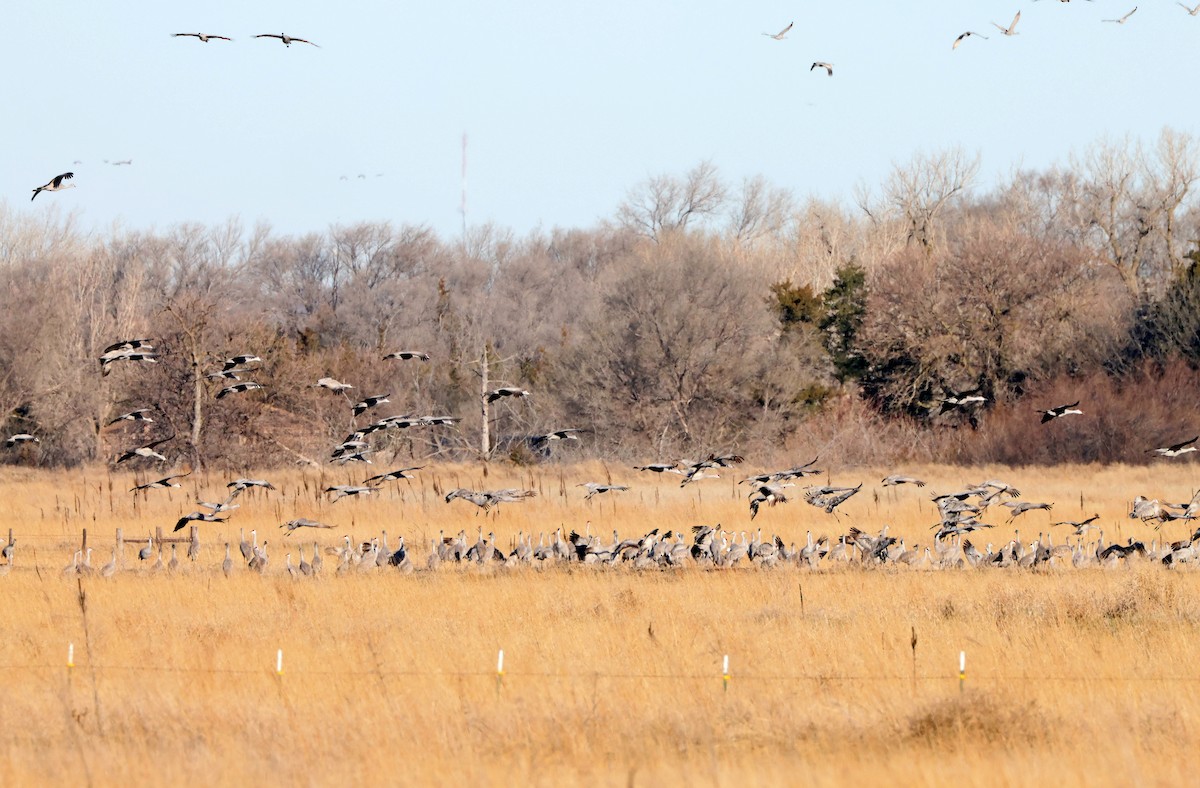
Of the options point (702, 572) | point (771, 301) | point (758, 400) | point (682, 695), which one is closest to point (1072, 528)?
point (702, 572)

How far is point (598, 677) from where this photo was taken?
39.3ft

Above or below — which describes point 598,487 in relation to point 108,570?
above

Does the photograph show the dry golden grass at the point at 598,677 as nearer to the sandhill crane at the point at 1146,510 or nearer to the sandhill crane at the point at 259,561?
the sandhill crane at the point at 259,561

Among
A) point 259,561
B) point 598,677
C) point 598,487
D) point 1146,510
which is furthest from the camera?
point 1146,510

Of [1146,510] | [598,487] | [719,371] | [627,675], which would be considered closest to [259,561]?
[598,487]

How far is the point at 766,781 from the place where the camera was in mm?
8469

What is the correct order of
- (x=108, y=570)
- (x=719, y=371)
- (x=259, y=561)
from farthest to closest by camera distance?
(x=719, y=371)
(x=259, y=561)
(x=108, y=570)

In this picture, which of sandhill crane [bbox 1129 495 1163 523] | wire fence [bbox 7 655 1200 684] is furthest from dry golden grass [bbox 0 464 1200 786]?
sandhill crane [bbox 1129 495 1163 523]

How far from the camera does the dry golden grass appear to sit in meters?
9.16

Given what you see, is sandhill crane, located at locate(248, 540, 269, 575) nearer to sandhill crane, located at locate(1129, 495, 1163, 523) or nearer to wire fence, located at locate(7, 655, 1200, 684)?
wire fence, located at locate(7, 655, 1200, 684)

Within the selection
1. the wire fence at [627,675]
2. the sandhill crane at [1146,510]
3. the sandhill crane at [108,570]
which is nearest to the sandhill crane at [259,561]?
the sandhill crane at [108,570]

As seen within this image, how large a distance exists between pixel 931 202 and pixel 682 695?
6073 centimetres

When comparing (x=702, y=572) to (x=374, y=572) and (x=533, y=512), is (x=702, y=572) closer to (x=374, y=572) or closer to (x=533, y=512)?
(x=374, y=572)

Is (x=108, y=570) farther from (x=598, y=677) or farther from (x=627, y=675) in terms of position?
(x=627, y=675)
